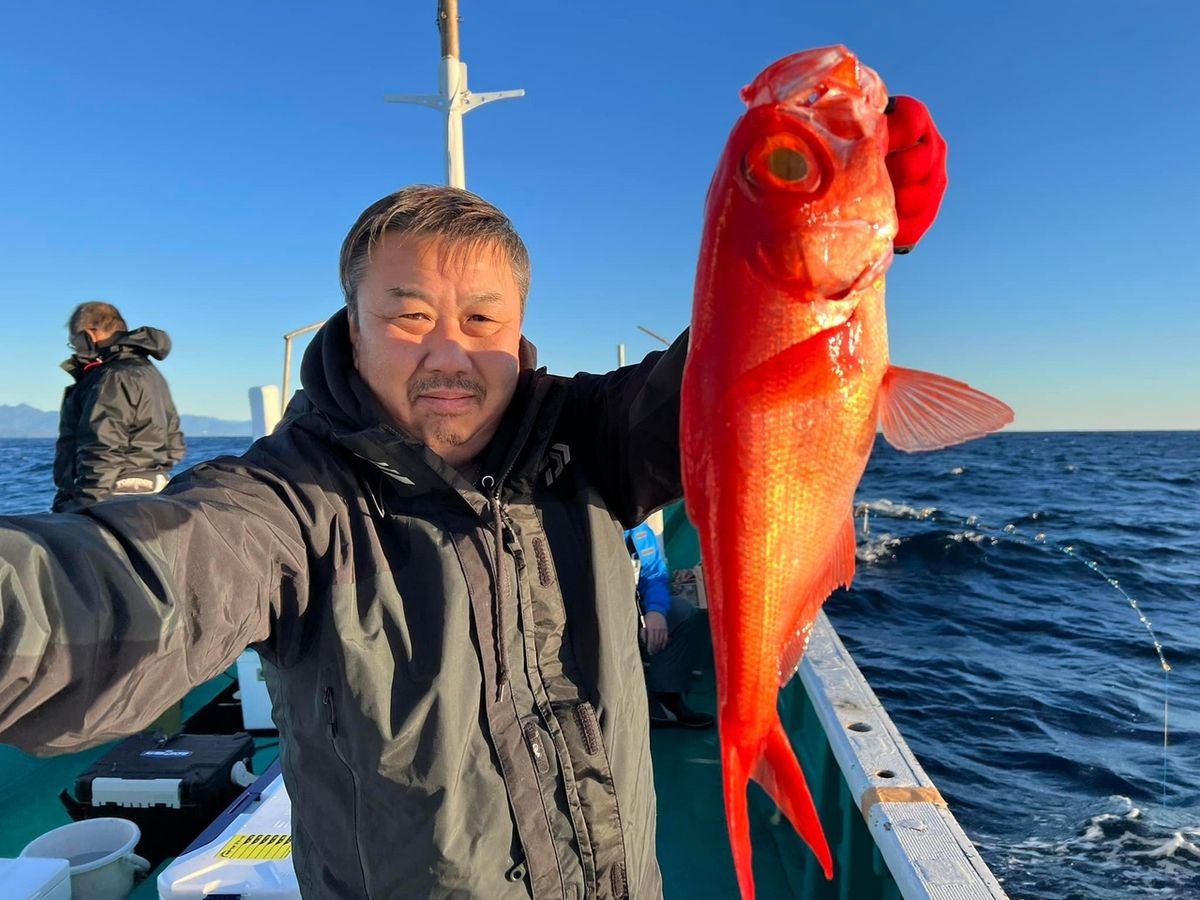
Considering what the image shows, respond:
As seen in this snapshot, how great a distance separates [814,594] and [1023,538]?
2240cm

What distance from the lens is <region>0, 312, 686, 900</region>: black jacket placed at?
161 cm

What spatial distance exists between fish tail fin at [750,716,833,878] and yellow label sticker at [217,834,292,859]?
2223mm

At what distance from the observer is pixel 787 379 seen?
4.33 ft

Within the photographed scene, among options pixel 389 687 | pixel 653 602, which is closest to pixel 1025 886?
pixel 653 602

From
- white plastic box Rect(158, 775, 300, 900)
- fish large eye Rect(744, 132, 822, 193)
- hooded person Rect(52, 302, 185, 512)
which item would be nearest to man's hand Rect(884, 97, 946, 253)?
fish large eye Rect(744, 132, 822, 193)

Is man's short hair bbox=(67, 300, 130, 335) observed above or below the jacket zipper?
Answer: above

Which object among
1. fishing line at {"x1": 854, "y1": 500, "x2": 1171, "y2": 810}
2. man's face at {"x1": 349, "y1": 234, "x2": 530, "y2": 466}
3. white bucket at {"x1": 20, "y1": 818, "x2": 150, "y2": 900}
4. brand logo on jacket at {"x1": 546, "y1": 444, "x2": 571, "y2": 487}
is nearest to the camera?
man's face at {"x1": 349, "y1": 234, "x2": 530, "y2": 466}

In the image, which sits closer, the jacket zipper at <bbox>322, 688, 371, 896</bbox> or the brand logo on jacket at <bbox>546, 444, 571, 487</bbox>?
the jacket zipper at <bbox>322, 688, 371, 896</bbox>

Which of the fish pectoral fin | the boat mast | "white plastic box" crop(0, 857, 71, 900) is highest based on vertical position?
the boat mast

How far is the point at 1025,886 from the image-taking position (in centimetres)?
587

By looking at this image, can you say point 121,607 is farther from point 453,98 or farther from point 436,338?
point 453,98

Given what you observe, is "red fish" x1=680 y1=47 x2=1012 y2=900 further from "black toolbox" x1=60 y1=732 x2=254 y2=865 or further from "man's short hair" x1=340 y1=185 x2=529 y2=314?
"black toolbox" x1=60 y1=732 x2=254 y2=865

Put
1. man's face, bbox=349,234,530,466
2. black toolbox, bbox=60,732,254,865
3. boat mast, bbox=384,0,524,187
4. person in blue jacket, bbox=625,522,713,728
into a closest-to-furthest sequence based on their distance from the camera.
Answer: man's face, bbox=349,234,530,466
black toolbox, bbox=60,732,254,865
boat mast, bbox=384,0,524,187
person in blue jacket, bbox=625,522,713,728

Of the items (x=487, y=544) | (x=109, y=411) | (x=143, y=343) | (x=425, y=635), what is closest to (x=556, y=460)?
(x=487, y=544)
